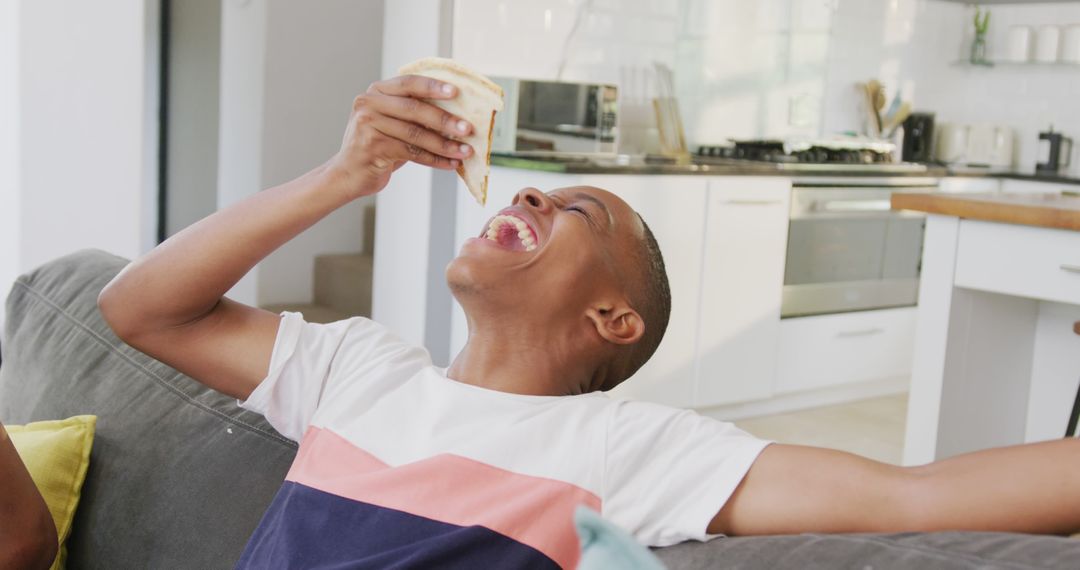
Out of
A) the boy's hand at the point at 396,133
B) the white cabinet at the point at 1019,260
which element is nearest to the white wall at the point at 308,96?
the white cabinet at the point at 1019,260

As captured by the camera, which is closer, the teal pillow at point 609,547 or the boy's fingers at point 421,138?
the teal pillow at point 609,547

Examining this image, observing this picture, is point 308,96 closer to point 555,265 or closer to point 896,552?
point 555,265

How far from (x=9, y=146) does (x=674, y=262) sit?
2298mm

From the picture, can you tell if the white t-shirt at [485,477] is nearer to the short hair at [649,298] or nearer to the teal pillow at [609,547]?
the short hair at [649,298]

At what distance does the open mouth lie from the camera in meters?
1.35

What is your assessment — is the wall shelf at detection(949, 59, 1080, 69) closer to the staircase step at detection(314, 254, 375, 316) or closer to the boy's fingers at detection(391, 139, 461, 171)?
the staircase step at detection(314, 254, 375, 316)

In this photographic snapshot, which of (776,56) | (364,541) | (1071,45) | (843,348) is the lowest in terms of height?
(843,348)

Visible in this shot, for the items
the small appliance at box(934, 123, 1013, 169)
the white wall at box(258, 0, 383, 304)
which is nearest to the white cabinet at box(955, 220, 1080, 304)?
the small appliance at box(934, 123, 1013, 169)

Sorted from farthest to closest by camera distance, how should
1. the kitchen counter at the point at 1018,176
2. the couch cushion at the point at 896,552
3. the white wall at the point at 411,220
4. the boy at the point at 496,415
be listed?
the kitchen counter at the point at 1018,176 < the white wall at the point at 411,220 < the boy at the point at 496,415 < the couch cushion at the point at 896,552

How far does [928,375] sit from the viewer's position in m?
3.21

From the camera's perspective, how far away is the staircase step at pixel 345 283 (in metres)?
5.83

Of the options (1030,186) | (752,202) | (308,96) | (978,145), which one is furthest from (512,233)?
(978,145)

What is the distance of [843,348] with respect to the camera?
4.93 metres

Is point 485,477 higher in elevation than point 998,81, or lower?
lower
